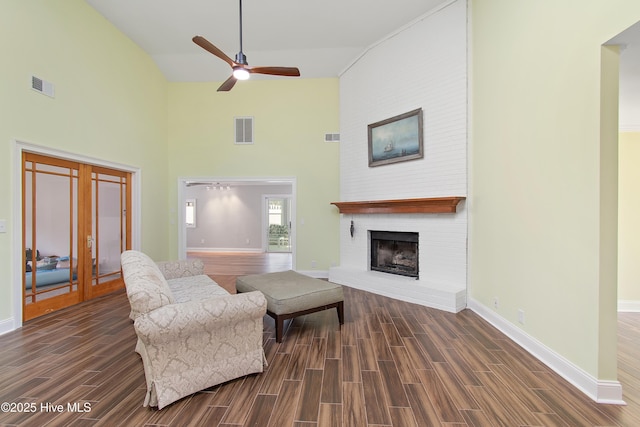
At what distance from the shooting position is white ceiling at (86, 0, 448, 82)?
3846mm

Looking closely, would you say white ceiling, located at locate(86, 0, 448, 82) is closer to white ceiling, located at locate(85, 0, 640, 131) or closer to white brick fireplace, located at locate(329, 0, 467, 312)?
white ceiling, located at locate(85, 0, 640, 131)

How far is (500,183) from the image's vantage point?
2961mm

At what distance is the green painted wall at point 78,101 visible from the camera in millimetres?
2852

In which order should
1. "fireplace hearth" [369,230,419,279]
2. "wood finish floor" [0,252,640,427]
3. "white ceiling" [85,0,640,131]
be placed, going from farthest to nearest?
"fireplace hearth" [369,230,419,279] → "white ceiling" [85,0,640,131] → "wood finish floor" [0,252,640,427]

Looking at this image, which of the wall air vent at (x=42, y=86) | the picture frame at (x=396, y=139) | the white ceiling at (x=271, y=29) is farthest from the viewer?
the picture frame at (x=396, y=139)

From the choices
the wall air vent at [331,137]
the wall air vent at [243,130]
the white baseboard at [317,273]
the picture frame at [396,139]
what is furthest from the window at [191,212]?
the picture frame at [396,139]

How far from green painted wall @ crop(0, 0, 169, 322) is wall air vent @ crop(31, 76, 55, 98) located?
5cm

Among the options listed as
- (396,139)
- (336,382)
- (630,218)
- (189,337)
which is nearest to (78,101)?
(189,337)

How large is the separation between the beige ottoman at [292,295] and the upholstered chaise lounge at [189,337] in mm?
548

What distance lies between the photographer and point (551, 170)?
224 centimetres

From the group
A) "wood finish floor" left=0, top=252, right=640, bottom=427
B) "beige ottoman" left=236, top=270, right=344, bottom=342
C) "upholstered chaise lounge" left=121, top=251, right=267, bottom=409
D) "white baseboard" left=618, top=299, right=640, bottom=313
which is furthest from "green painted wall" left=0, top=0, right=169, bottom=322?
"white baseboard" left=618, top=299, right=640, bottom=313

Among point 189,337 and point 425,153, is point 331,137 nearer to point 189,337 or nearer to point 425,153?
point 425,153

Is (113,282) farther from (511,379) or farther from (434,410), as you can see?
(511,379)

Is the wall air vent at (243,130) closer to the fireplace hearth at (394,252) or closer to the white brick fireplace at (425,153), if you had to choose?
the white brick fireplace at (425,153)
